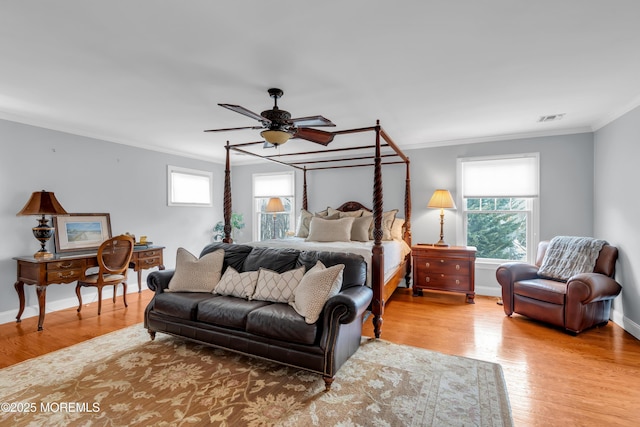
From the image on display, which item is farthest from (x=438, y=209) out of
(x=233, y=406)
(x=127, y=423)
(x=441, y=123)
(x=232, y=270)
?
(x=127, y=423)

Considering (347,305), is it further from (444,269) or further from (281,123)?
(444,269)

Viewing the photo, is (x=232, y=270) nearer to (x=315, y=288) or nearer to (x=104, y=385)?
(x=315, y=288)

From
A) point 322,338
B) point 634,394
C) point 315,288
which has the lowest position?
point 634,394

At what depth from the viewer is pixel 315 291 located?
2.43 metres

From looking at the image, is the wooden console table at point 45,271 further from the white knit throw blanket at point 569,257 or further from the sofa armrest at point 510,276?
the white knit throw blanket at point 569,257

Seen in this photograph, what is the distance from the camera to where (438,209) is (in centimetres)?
512

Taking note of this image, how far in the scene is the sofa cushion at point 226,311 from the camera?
8.43 ft

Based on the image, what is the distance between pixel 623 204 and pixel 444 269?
2.16 metres

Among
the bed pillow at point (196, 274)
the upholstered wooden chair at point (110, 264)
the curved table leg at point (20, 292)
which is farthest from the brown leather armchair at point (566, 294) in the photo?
the curved table leg at point (20, 292)

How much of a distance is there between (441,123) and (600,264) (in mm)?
2502

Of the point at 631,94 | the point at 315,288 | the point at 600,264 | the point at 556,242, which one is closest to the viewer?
the point at 315,288

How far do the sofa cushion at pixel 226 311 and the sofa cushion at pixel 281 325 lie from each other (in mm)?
95

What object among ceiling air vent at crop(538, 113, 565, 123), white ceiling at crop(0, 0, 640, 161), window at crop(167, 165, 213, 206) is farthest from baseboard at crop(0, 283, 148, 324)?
ceiling air vent at crop(538, 113, 565, 123)

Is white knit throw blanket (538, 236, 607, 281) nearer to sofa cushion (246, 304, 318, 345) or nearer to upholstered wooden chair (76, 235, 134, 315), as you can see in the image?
sofa cushion (246, 304, 318, 345)
